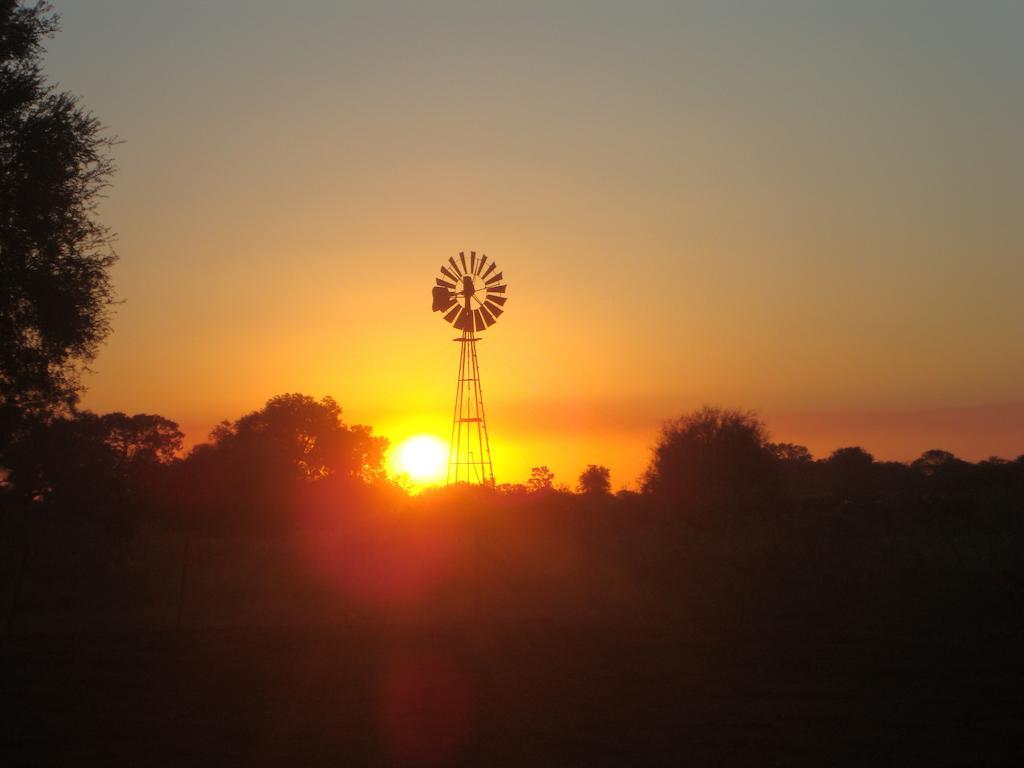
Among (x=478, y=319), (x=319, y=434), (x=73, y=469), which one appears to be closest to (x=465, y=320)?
(x=478, y=319)

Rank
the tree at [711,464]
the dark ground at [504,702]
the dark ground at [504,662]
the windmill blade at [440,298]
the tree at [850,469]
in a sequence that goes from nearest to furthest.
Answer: the dark ground at [504,702]
the dark ground at [504,662]
the windmill blade at [440,298]
the tree at [711,464]
the tree at [850,469]

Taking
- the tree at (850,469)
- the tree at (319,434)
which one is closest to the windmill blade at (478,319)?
the tree at (319,434)

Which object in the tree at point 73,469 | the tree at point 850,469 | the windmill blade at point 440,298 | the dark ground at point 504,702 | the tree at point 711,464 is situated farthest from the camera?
the tree at point 850,469

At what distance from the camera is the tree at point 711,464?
49.5 m

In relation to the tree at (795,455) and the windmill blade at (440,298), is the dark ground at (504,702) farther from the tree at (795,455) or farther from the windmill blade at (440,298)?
the tree at (795,455)

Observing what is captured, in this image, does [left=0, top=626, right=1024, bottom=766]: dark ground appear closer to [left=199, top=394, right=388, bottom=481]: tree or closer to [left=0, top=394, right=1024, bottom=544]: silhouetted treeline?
[left=0, top=394, right=1024, bottom=544]: silhouetted treeline

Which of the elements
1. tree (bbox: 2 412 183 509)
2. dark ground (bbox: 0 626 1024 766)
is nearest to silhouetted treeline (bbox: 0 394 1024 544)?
tree (bbox: 2 412 183 509)

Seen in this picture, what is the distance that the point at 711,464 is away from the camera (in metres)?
51.5

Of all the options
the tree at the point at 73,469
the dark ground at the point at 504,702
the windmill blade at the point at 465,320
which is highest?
the windmill blade at the point at 465,320

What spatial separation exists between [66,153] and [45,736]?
8660 millimetres

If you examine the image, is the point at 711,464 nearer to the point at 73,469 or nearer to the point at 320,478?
the point at 320,478

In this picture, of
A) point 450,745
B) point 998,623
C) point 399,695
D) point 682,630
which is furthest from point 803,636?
point 450,745

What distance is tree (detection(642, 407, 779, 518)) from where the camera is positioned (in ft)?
162

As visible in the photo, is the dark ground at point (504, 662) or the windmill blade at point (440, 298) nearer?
the dark ground at point (504, 662)
